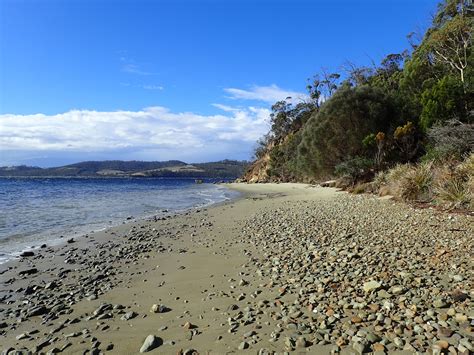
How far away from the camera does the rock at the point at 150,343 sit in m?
4.09

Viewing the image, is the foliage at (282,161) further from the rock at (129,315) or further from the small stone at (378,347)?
the small stone at (378,347)

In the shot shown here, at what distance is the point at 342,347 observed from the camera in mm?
3643

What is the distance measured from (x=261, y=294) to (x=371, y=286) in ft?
5.23

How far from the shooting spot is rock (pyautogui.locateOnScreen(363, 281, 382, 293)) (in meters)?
4.87

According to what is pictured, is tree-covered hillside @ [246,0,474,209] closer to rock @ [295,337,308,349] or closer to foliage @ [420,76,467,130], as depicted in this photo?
foliage @ [420,76,467,130]

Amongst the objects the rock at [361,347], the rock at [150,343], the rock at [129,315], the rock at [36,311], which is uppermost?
the rock at [361,347]

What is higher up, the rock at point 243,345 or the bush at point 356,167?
the bush at point 356,167

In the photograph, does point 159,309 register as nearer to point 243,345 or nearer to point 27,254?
point 243,345

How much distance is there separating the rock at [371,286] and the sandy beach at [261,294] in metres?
0.02

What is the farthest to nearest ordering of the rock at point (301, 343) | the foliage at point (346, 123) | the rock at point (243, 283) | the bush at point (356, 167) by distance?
the foliage at point (346, 123) < the bush at point (356, 167) < the rock at point (243, 283) < the rock at point (301, 343)

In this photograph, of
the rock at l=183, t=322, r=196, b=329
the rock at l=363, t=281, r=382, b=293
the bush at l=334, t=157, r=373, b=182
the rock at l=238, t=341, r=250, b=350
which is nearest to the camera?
the rock at l=238, t=341, r=250, b=350

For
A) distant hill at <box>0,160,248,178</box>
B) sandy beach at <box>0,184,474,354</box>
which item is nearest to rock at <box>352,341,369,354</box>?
sandy beach at <box>0,184,474,354</box>

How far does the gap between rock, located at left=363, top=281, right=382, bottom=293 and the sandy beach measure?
0.02 m

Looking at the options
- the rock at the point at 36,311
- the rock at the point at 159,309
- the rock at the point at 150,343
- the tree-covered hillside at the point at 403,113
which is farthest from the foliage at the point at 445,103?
the rock at the point at 36,311
